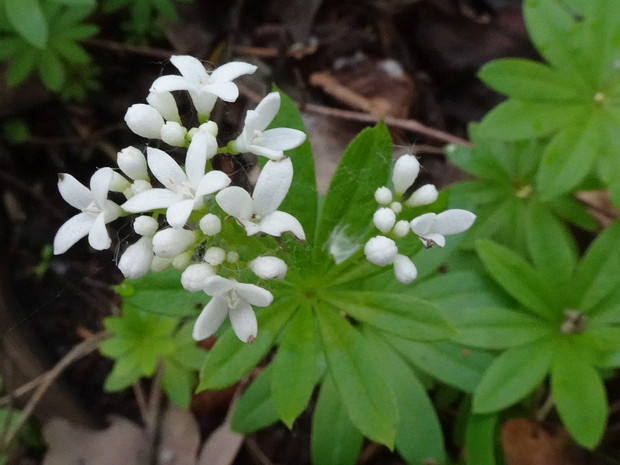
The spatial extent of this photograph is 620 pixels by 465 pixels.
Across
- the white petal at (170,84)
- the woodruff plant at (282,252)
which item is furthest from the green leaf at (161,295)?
the white petal at (170,84)

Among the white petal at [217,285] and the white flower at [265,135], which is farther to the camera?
the white flower at [265,135]

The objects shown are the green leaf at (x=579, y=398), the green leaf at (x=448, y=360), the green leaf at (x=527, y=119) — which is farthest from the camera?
the green leaf at (x=527, y=119)

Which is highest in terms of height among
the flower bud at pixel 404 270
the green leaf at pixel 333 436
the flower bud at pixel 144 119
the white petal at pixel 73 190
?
the flower bud at pixel 144 119

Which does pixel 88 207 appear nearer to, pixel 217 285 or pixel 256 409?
pixel 217 285

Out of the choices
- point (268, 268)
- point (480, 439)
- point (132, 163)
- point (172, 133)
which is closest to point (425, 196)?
point (268, 268)

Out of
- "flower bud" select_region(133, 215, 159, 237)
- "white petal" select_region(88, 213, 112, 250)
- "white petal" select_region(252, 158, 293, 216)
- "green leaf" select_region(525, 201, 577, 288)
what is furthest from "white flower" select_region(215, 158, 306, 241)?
"green leaf" select_region(525, 201, 577, 288)

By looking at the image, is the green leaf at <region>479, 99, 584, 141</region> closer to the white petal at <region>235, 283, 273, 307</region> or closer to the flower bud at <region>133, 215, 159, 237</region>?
the white petal at <region>235, 283, 273, 307</region>

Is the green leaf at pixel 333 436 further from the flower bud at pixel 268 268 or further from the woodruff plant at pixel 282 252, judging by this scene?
the flower bud at pixel 268 268
